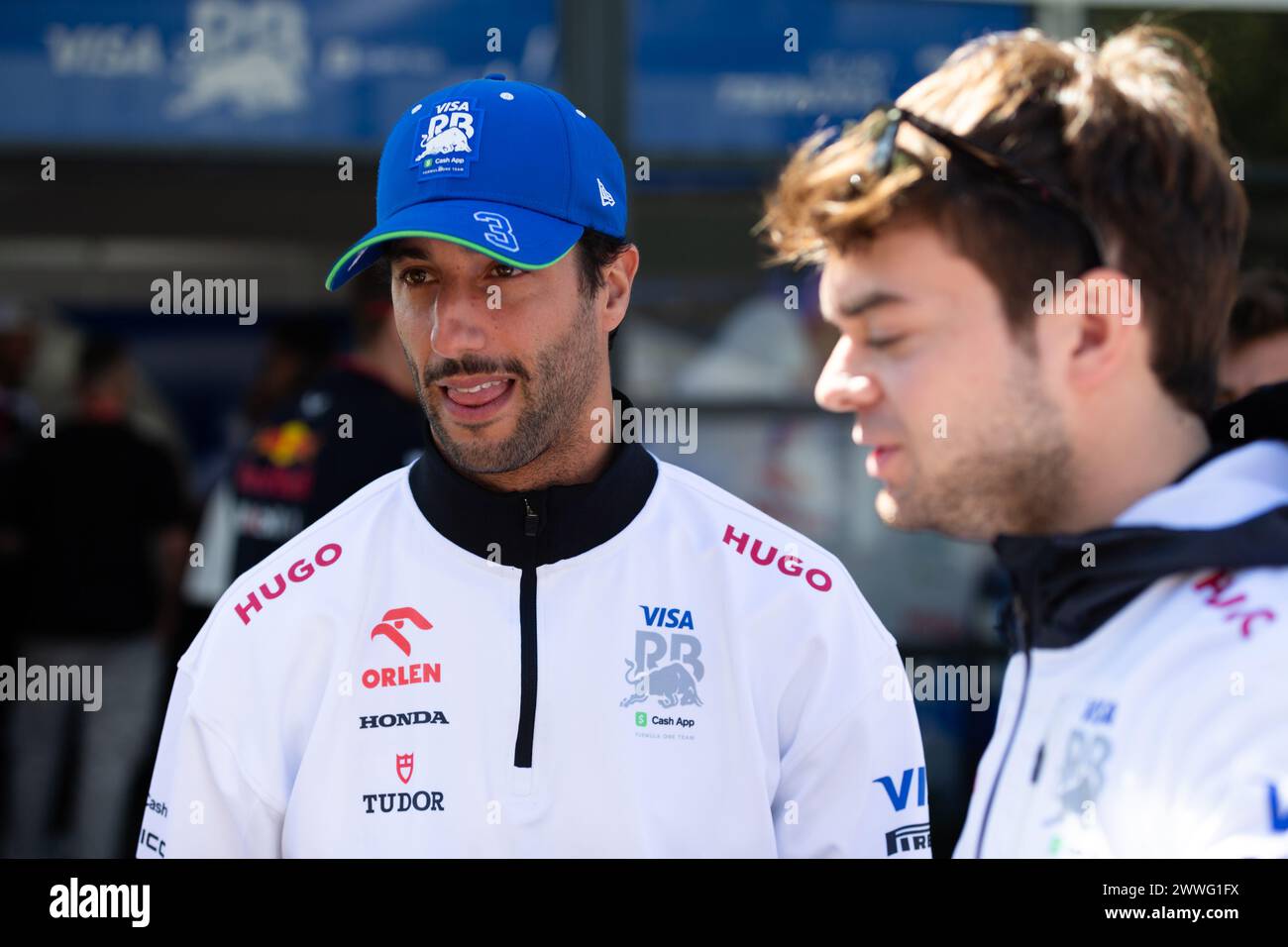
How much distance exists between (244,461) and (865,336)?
87.8 inches

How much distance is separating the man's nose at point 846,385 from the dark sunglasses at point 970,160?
189 mm

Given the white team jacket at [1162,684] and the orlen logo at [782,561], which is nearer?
the white team jacket at [1162,684]

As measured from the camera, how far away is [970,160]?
1.50m

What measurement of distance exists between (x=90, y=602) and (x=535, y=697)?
3774mm

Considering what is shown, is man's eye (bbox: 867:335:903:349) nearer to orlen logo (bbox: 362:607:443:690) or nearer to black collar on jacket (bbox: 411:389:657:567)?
black collar on jacket (bbox: 411:389:657:567)

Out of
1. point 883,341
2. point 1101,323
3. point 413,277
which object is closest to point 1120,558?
point 1101,323

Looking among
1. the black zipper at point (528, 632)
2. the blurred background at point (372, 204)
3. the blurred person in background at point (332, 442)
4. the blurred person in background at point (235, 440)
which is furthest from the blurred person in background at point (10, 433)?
the black zipper at point (528, 632)

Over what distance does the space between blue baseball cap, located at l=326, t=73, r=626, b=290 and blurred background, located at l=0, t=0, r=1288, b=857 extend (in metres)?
2.06

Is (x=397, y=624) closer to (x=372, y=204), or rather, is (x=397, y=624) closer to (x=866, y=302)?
(x=866, y=302)

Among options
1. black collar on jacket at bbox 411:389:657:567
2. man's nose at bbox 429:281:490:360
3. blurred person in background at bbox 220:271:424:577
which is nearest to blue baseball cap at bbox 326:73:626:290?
man's nose at bbox 429:281:490:360

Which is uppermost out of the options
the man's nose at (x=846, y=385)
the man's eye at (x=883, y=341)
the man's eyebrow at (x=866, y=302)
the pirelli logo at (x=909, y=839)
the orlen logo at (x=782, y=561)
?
the man's eyebrow at (x=866, y=302)

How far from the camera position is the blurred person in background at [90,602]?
Result: 5.03 metres

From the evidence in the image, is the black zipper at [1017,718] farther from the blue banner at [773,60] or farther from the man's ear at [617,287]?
the blue banner at [773,60]
